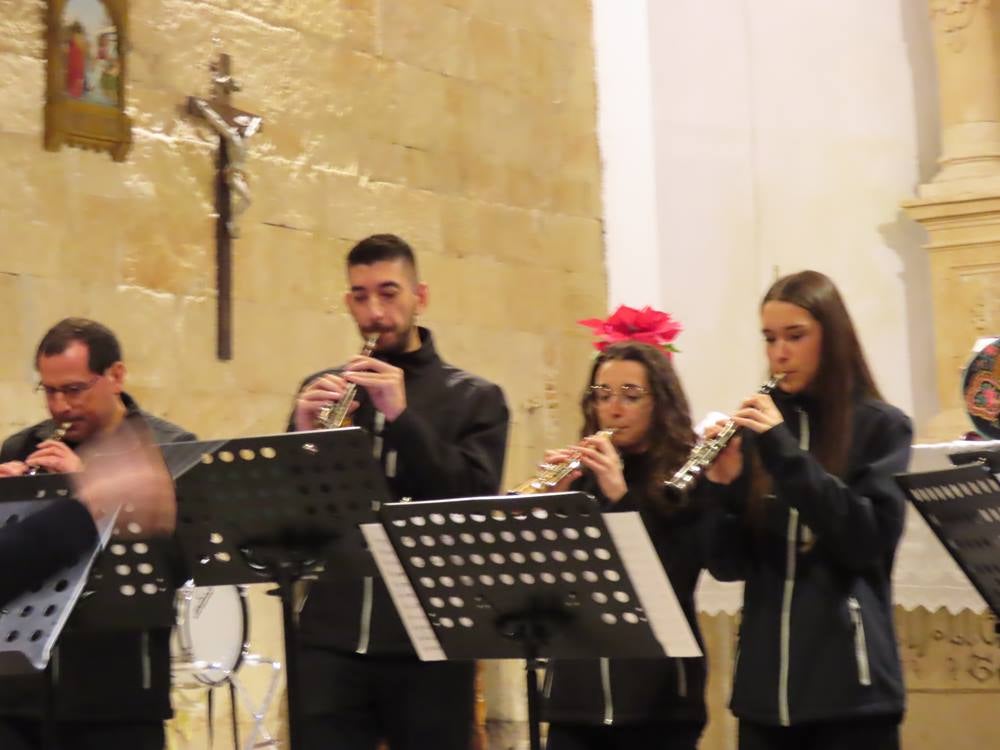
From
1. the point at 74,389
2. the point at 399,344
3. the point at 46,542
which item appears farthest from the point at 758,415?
the point at 74,389

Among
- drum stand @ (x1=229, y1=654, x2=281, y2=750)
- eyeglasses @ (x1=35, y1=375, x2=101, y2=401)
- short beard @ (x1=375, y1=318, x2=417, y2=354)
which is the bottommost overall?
drum stand @ (x1=229, y1=654, x2=281, y2=750)

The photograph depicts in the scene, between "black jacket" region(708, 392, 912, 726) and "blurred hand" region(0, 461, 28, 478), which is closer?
"black jacket" region(708, 392, 912, 726)

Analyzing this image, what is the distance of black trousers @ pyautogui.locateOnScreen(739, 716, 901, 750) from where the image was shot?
3.59m

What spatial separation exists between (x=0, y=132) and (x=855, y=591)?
150 inches

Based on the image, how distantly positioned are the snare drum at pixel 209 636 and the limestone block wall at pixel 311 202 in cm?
76

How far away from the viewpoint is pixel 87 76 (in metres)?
6.23

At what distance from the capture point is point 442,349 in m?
7.74

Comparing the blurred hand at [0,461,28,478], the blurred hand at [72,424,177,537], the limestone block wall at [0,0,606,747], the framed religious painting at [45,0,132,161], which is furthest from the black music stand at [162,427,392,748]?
the framed religious painting at [45,0,132,161]

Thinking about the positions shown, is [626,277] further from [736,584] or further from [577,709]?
[577,709]

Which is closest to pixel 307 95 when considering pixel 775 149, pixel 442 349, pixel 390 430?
pixel 442 349

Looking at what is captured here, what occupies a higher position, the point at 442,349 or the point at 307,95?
the point at 307,95

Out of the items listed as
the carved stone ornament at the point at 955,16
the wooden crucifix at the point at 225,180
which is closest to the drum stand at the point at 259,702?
the wooden crucifix at the point at 225,180

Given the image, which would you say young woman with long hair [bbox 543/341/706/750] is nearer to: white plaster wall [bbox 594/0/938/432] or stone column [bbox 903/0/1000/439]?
stone column [bbox 903/0/1000/439]

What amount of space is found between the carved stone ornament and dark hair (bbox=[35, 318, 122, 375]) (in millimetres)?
5441
